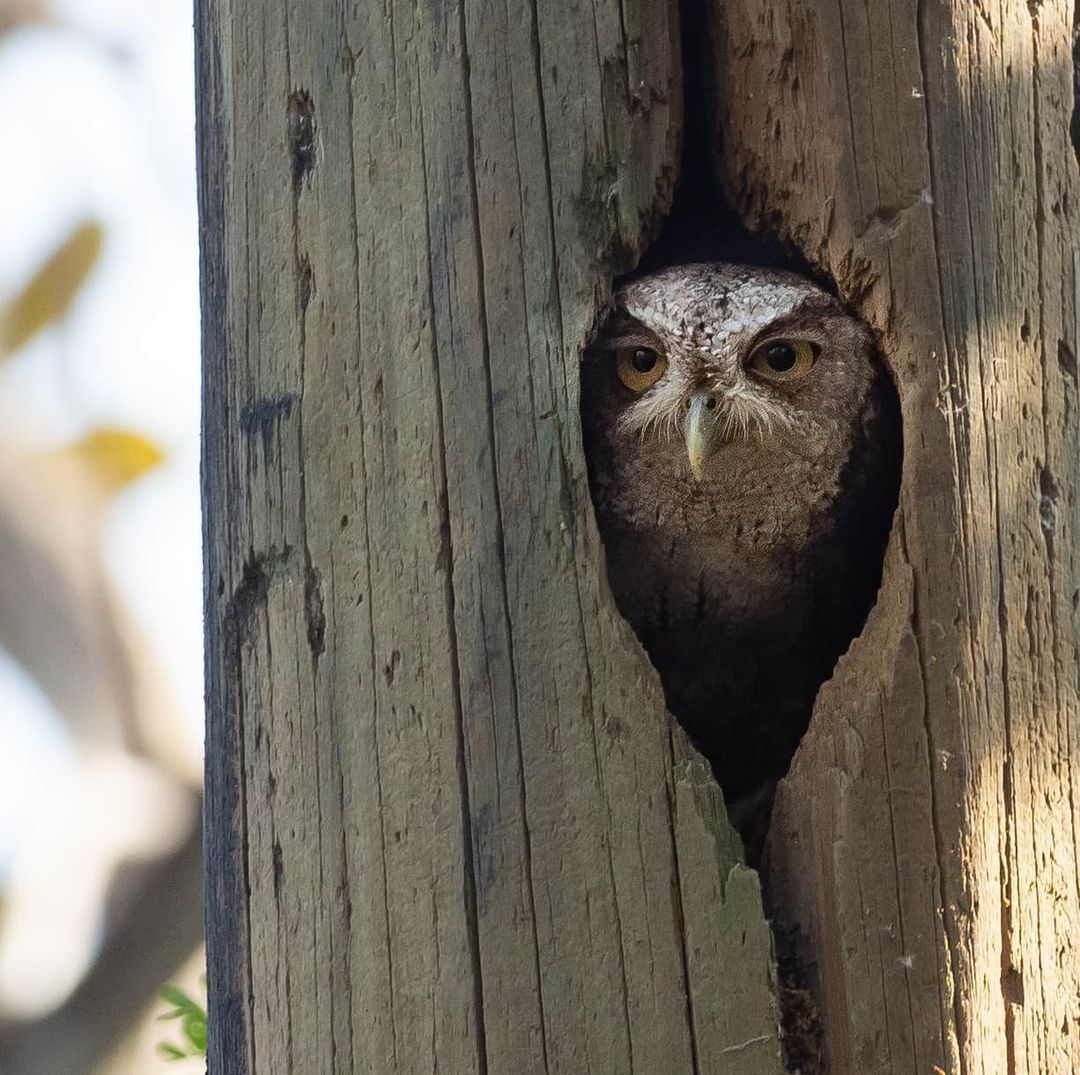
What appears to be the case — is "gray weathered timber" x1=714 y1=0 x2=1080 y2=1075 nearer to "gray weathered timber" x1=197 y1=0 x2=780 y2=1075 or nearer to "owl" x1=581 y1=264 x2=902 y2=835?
"gray weathered timber" x1=197 y1=0 x2=780 y2=1075

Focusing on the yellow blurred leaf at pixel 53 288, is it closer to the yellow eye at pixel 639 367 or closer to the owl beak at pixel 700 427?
the yellow eye at pixel 639 367

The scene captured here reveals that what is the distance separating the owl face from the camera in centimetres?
287

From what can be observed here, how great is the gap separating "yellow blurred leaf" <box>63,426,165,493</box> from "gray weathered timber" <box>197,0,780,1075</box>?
5374mm

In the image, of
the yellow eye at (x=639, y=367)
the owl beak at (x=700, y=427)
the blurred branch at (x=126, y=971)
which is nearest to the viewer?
the owl beak at (x=700, y=427)

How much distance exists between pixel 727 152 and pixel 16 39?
21.6 feet

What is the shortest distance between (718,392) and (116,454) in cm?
543

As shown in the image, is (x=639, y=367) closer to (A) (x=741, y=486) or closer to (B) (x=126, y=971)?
(A) (x=741, y=486)

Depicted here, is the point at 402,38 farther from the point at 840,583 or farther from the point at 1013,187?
the point at 840,583

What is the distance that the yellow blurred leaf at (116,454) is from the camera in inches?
302

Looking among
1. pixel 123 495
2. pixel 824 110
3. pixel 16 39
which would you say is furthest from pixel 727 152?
pixel 16 39

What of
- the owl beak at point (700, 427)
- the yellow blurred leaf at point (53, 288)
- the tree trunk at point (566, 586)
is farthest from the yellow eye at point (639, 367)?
the yellow blurred leaf at point (53, 288)

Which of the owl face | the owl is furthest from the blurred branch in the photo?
the owl face

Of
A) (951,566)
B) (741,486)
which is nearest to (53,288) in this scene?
(741,486)

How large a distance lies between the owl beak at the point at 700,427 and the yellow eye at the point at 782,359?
0.14 m
